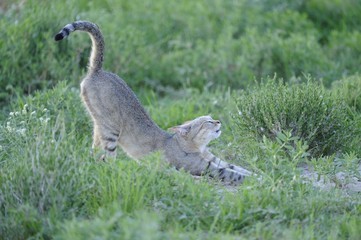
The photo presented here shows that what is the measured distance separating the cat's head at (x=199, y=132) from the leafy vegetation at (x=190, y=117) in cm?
36

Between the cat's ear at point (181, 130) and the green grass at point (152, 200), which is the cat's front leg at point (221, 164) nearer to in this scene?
the cat's ear at point (181, 130)

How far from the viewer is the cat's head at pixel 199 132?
25.7 feet

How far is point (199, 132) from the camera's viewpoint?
25.7 feet

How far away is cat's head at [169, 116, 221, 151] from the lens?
784 centimetres

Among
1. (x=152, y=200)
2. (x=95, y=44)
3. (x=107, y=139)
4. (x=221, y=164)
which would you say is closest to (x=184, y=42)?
(x=95, y=44)

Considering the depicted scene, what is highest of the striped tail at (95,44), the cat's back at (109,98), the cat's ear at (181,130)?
the striped tail at (95,44)

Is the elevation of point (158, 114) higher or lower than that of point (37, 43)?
lower

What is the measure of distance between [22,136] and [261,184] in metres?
2.06

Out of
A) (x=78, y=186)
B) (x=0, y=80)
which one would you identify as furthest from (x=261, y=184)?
(x=0, y=80)

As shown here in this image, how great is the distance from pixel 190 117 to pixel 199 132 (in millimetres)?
1920

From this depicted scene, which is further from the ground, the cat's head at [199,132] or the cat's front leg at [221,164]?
the cat's head at [199,132]

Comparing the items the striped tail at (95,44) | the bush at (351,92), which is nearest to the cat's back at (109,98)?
the striped tail at (95,44)

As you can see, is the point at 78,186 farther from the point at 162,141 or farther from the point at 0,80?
the point at 0,80

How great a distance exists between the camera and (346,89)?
9.34 m
